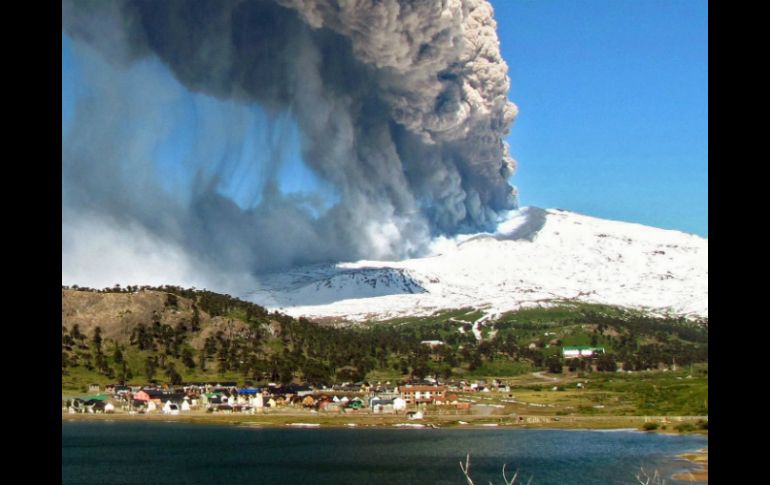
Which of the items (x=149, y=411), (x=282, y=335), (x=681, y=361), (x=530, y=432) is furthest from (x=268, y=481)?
(x=681, y=361)

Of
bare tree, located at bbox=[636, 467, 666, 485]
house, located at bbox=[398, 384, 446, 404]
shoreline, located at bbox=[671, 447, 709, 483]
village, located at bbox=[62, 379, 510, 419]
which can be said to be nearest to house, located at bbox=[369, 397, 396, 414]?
village, located at bbox=[62, 379, 510, 419]

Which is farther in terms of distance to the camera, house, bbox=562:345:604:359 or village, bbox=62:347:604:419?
house, bbox=562:345:604:359

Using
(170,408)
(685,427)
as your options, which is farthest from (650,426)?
(170,408)

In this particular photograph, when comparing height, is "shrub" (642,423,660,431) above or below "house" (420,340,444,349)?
below

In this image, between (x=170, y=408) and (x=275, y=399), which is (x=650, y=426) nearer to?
(x=275, y=399)

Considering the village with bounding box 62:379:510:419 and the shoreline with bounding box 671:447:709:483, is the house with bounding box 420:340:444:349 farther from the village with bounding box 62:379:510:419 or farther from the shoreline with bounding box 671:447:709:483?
the shoreline with bounding box 671:447:709:483

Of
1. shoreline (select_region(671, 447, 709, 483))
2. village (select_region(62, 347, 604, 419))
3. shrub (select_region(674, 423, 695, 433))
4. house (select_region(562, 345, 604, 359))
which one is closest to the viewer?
shoreline (select_region(671, 447, 709, 483))
